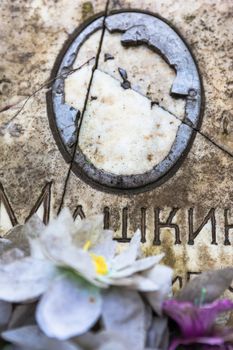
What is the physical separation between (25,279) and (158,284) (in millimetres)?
150

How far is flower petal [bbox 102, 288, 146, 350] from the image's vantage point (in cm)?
64

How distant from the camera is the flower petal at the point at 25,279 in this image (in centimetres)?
66

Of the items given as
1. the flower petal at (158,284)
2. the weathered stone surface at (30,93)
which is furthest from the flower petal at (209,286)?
the weathered stone surface at (30,93)

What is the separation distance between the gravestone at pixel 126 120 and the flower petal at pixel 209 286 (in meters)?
0.42

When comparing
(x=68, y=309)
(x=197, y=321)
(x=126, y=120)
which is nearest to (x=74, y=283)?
(x=68, y=309)

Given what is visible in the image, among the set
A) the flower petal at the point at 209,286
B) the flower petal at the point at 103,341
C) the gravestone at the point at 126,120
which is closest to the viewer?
the flower petal at the point at 103,341

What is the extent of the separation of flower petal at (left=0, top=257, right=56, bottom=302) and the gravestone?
20.5 inches

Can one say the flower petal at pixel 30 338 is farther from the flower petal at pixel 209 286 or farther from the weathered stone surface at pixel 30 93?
the weathered stone surface at pixel 30 93

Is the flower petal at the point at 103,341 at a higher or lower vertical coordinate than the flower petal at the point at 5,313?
lower

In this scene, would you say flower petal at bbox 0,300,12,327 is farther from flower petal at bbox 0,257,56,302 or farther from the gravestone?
the gravestone

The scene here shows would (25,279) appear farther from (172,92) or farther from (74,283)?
(172,92)

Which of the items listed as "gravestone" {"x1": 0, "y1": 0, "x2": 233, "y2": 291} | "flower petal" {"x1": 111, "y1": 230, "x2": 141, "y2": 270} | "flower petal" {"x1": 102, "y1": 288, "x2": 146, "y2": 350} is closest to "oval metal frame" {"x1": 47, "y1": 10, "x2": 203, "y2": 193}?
"gravestone" {"x1": 0, "y1": 0, "x2": 233, "y2": 291}

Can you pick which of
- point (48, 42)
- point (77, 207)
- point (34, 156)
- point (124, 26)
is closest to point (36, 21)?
point (48, 42)

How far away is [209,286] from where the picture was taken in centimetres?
73
